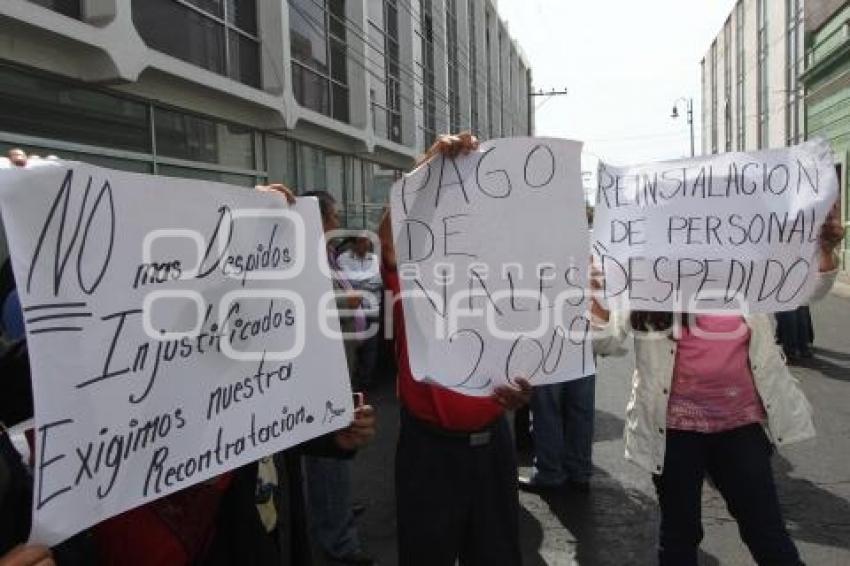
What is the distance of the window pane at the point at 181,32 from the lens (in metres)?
9.33

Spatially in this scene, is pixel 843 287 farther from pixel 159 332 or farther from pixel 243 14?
pixel 159 332

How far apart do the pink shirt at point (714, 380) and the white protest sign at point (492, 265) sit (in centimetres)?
59

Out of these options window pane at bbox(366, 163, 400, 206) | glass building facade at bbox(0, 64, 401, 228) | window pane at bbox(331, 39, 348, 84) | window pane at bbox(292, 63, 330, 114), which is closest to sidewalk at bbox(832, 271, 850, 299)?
window pane at bbox(366, 163, 400, 206)

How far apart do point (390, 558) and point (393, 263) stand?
1965 mm

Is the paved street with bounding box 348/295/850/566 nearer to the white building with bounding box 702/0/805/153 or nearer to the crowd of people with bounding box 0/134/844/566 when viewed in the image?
the crowd of people with bounding box 0/134/844/566

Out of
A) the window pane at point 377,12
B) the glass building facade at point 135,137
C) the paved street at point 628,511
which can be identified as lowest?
the paved street at point 628,511

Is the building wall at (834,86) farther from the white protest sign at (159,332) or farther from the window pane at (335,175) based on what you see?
the white protest sign at (159,332)

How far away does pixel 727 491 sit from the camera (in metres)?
2.88

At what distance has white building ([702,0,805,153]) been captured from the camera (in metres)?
27.3

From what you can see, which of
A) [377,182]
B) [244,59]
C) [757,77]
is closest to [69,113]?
[244,59]

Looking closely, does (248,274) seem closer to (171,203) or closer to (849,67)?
(171,203)

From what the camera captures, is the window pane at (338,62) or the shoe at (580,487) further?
the window pane at (338,62)

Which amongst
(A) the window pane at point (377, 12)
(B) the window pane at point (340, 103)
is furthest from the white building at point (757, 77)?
(B) the window pane at point (340, 103)

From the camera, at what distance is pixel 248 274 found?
207 centimetres
